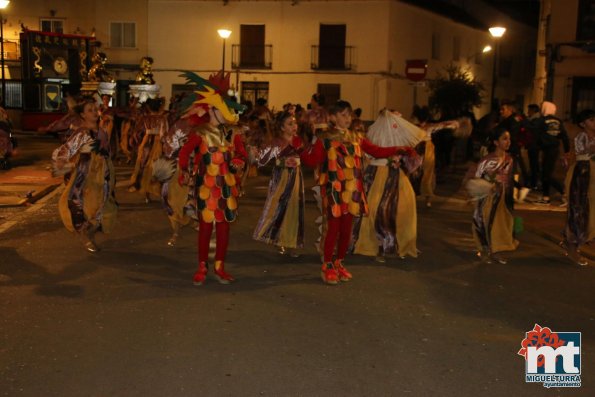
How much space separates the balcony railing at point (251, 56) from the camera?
130 feet

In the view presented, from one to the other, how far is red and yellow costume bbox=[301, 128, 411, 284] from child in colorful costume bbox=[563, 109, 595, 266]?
2981 millimetres

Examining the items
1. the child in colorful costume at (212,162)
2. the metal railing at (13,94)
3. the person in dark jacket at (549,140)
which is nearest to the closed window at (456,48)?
the metal railing at (13,94)

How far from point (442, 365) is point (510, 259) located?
4378mm

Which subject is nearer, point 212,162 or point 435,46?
point 212,162

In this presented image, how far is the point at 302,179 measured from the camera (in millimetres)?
9227

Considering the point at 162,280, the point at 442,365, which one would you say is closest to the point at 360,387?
the point at 442,365

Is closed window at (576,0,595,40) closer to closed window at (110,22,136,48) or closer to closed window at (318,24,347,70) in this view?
closed window at (318,24,347,70)

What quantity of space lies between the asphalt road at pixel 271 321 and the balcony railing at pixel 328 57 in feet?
97.6

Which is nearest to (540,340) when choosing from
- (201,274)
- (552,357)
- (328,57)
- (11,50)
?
(552,357)

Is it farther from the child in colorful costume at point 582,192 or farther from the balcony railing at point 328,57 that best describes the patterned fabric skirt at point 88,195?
the balcony railing at point 328,57

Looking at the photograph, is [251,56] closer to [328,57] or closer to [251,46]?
[251,46]

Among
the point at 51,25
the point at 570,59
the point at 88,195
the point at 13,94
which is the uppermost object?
the point at 51,25

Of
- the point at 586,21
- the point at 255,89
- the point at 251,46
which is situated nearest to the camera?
the point at 586,21

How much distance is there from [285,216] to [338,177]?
1264 millimetres
